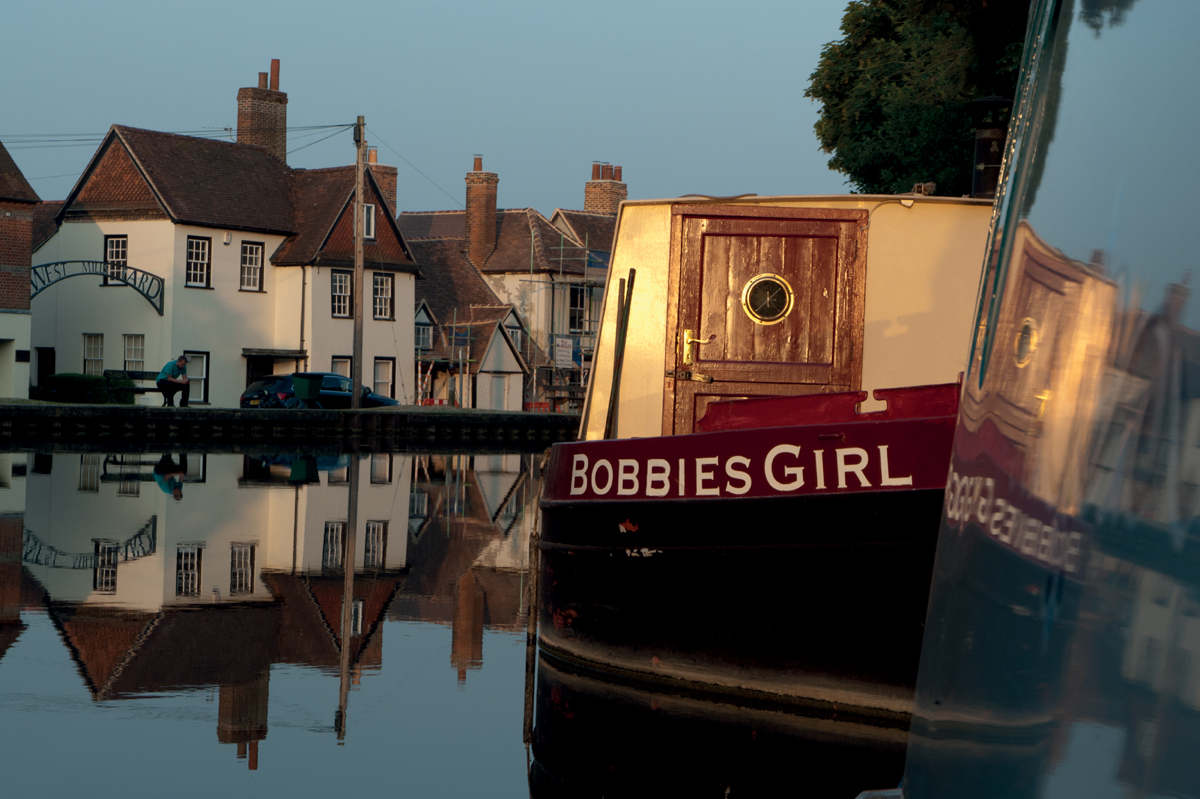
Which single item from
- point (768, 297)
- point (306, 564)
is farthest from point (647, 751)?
point (306, 564)

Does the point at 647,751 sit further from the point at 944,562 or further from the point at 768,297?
the point at 944,562

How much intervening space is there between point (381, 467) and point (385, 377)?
28.0 meters

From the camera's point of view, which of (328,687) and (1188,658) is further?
(328,687)

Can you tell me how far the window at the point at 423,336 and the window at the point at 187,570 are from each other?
153 ft

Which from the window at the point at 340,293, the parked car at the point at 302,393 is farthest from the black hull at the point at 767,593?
the window at the point at 340,293

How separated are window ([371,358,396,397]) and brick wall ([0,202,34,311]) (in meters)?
14.1

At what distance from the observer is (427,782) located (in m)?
6.66

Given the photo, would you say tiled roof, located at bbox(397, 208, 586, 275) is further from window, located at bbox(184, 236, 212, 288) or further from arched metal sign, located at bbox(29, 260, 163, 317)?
arched metal sign, located at bbox(29, 260, 163, 317)

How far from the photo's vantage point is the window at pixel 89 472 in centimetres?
2155

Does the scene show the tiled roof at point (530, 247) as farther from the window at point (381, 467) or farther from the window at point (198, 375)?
the window at point (381, 467)

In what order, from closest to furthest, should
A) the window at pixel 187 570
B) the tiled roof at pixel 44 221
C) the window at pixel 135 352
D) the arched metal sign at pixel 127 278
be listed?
the window at pixel 187 570
the arched metal sign at pixel 127 278
the window at pixel 135 352
the tiled roof at pixel 44 221

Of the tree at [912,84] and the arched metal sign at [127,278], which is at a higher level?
the tree at [912,84]

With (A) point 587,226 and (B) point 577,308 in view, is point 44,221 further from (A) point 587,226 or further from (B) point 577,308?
(A) point 587,226

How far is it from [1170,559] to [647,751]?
6.23m
